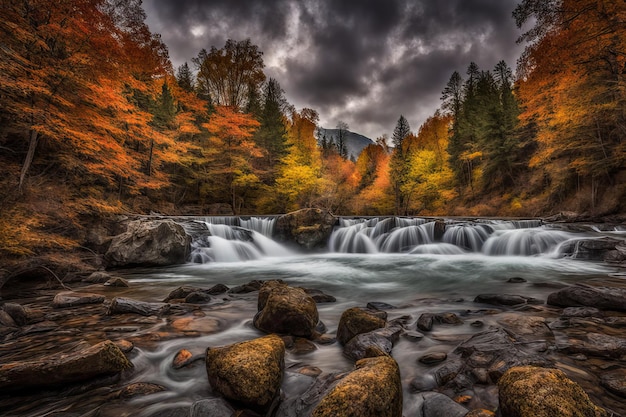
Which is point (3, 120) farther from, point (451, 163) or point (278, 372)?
point (451, 163)

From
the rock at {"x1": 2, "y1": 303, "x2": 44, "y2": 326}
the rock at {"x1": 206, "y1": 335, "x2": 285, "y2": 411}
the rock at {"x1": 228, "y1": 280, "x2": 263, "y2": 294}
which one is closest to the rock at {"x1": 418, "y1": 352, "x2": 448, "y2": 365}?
the rock at {"x1": 206, "y1": 335, "x2": 285, "y2": 411}

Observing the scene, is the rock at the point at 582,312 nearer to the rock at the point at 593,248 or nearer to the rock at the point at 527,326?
the rock at the point at 527,326

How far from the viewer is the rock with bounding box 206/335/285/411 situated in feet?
8.00

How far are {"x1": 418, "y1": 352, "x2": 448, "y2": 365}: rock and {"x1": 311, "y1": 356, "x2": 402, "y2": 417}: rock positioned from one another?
1.28m

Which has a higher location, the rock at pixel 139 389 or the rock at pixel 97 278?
the rock at pixel 97 278

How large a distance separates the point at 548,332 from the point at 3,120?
1374 cm

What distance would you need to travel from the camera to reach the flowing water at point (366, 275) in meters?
3.47

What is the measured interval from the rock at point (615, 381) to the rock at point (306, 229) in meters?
13.3

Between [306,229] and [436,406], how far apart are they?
13.4m

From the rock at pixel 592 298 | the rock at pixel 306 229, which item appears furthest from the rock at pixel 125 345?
the rock at pixel 306 229

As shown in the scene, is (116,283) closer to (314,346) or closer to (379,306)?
(314,346)

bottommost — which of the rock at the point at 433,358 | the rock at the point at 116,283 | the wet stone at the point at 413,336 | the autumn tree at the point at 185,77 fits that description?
the wet stone at the point at 413,336

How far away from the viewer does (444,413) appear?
2348mm

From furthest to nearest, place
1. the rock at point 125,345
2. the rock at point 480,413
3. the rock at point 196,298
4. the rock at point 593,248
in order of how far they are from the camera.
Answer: the rock at point 593,248
the rock at point 196,298
the rock at point 125,345
the rock at point 480,413
